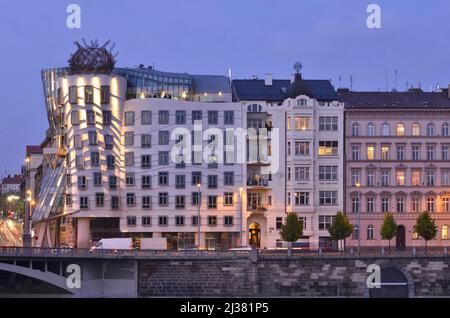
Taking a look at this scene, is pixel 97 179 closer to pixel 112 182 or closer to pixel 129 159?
pixel 112 182

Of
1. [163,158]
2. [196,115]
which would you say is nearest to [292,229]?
[163,158]

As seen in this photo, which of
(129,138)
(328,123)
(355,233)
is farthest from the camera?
(355,233)

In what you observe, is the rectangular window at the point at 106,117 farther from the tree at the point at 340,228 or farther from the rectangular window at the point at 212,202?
the tree at the point at 340,228

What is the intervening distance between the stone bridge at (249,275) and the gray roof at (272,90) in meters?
16.0

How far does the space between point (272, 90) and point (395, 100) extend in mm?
9306

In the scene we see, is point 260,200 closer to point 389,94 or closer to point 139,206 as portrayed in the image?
point 139,206

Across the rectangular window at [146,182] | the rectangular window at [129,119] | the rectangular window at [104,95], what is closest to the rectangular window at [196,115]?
the rectangular window at [129,119]

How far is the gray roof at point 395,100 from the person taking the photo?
66.1 m

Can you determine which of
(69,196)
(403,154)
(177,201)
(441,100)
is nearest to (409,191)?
(403,154)

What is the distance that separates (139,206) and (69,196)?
16.4 ft

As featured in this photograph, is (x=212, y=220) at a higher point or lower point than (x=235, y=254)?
higher

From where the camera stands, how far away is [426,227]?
59875mm

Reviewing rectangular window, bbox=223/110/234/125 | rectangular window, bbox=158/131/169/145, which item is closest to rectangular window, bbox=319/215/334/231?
rectangular window, bbox=223/110/234/125

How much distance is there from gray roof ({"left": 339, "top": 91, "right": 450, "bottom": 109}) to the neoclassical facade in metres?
0.11
